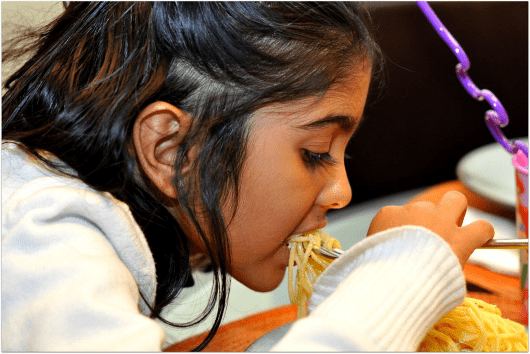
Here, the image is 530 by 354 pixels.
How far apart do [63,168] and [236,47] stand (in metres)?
0.20

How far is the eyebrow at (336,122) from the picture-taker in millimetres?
555

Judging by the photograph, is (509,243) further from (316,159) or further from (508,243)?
(316,159)

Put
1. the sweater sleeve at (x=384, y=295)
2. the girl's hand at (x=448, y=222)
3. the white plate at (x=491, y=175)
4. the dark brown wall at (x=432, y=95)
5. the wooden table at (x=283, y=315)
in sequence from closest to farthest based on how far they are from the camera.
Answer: the sweater sleeve at (x=384, y=295), the girl's hand at (x=448, y=222), the wooden table at (x=283, y=315), the white plate at (x=491, y=175), the dark brown wall at (x=432, y=95)

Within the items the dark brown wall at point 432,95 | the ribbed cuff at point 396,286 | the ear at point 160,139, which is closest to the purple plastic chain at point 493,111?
the ribbed cuff at point 396,286

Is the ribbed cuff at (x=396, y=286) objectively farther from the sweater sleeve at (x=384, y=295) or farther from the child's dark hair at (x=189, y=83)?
the child's dark hair at (x=189, y=83)

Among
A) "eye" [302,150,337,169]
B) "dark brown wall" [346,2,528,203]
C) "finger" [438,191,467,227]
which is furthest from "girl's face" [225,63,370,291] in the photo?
"dark brown wall" [346,2,528,203]

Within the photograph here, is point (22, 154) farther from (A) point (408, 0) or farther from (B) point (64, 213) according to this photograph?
(A) point (408, 0)

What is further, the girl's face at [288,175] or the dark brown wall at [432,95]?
the dark brown wall at [432,95]

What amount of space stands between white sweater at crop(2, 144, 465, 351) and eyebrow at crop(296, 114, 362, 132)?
14 centimetres

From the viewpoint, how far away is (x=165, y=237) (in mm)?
619

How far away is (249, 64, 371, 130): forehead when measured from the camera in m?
0.55

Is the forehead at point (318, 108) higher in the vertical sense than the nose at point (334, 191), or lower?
higher

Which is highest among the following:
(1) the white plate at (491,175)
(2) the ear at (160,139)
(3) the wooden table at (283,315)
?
(2) the ear at (160,139)

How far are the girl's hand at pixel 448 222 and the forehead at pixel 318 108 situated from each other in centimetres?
10
